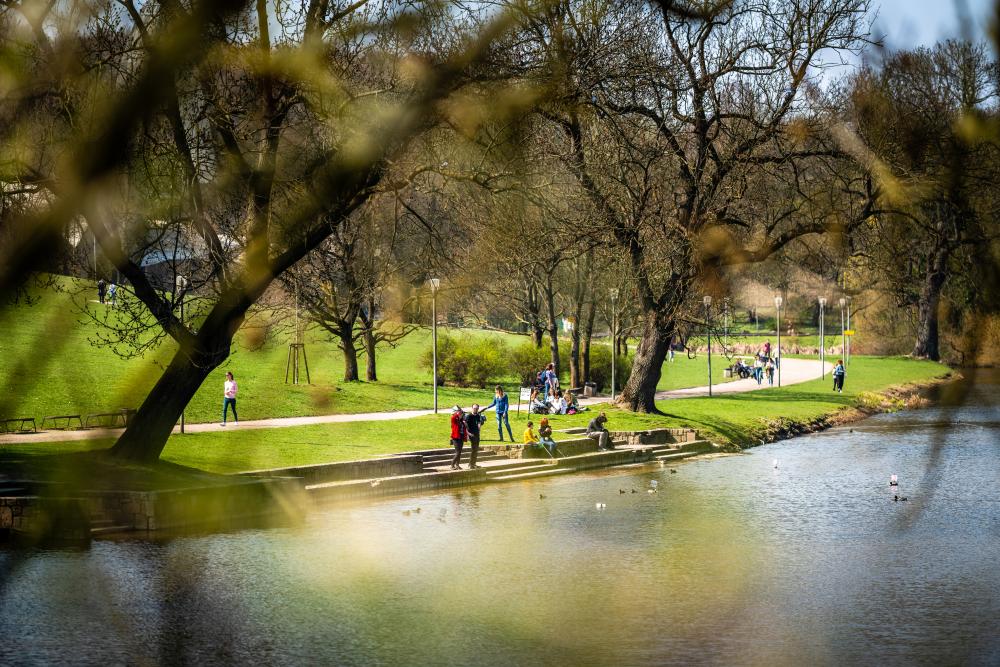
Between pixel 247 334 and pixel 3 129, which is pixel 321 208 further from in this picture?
pixel 3 129

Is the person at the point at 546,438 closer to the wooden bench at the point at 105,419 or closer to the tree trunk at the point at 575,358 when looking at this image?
the tree trunk at the point at 575,358

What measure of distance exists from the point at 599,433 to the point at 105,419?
37147mm

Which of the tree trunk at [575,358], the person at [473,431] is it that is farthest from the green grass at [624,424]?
the tree trunk at [575,358]

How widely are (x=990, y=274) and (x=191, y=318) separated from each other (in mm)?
1670

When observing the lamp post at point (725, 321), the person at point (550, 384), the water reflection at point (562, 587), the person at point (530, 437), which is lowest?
the water reflection at point (562, 587)

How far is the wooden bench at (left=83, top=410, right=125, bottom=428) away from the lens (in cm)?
194

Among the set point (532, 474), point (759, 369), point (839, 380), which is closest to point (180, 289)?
point (532, 474)

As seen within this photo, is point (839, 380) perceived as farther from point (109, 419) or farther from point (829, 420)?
point (109, 419)

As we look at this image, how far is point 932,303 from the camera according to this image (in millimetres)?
2479

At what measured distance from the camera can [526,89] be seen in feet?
6.66

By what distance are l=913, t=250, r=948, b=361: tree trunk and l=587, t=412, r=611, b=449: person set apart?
3624cm

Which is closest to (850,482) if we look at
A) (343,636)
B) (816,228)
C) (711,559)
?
(711,559)

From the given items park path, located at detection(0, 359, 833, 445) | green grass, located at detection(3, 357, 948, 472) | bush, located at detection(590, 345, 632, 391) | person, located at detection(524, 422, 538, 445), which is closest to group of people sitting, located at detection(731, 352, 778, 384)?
park path, located at detection(0, 359, 833, 445)

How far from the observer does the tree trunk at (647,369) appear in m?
46.6
